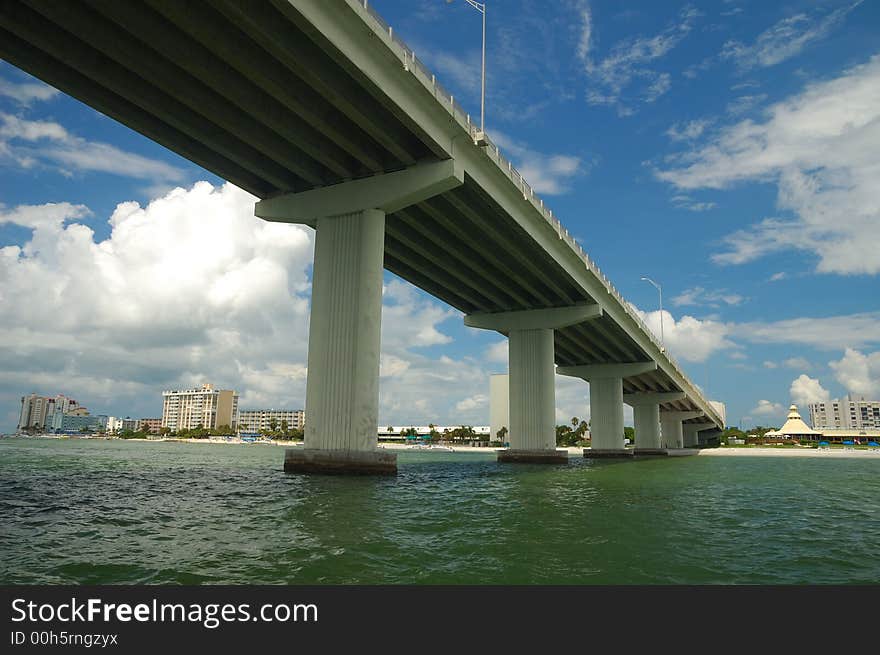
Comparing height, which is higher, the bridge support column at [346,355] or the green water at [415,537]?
the bridge support column at [346,355]

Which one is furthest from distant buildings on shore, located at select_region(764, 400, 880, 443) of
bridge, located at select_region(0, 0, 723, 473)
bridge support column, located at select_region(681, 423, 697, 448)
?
bridge, located at select_region(0, 0, 723, 473)

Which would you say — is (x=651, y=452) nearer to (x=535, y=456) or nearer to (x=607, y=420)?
(x=607, y=420)

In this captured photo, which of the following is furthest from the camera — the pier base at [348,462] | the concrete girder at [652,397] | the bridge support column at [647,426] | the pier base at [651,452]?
the bridge support column at [647,426]

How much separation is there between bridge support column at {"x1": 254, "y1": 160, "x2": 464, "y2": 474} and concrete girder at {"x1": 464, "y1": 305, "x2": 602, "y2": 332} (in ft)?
85.6

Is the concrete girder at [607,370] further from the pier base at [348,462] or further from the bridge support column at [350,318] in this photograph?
the pier base at [348,462]

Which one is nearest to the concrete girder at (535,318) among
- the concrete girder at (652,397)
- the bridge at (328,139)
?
the bridge at (328,139)

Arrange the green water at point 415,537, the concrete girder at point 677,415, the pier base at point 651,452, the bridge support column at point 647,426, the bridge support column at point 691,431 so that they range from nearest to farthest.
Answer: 1. the green water at point 415,537
2. the pier base at point 651,452
3. the bridge support column at point 647,426
4. the concrete girder at point 677,415
5. the bridge support column at point 691,431

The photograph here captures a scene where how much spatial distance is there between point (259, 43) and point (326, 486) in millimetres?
15779

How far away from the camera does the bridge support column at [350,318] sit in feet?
92.9

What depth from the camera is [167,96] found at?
84.8 feet

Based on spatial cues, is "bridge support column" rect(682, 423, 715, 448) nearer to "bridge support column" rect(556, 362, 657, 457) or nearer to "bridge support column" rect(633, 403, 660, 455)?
"bridge support column" rect(633, 403, 660, 455)

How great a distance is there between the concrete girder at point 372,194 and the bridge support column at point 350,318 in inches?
2.0
